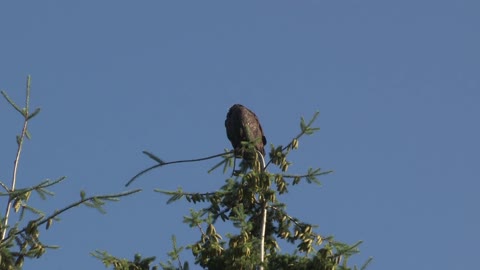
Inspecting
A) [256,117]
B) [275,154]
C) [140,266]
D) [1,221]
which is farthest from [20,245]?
[256,117]

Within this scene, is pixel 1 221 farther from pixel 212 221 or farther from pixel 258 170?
pixel 258 170

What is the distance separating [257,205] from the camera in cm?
1240

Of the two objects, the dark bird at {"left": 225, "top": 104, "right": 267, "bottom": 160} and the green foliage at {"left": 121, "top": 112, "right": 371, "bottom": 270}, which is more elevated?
the dark bird at {"left": 225, "top": 104, "right": 267, "bottom": 160}

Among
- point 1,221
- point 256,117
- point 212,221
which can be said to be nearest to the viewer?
point 1,221

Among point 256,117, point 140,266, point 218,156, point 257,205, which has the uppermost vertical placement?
point 256,117

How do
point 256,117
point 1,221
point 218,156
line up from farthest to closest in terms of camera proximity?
point 256,117 → point 218,156 → point 1,221

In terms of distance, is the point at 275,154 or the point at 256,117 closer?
the point at 275,154

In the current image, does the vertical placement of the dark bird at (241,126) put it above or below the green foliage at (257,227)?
above

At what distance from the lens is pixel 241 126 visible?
631 inches

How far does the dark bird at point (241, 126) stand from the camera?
15.7 m

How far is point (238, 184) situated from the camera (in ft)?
40.4

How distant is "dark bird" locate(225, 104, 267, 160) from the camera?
51.4 feet

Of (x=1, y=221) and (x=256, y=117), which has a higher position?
(x=256, y=117)

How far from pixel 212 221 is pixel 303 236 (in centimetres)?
97
